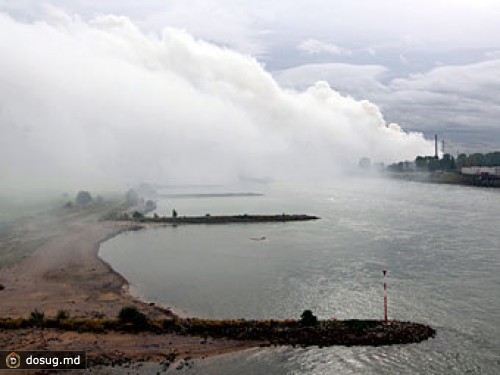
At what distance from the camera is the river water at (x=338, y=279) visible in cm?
1312

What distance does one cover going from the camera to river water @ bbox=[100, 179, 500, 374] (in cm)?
1312

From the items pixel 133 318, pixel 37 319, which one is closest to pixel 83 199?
pixel 37 319

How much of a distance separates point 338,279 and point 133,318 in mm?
9820

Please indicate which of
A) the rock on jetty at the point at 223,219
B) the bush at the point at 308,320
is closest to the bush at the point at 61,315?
the bush at the point at 308,320

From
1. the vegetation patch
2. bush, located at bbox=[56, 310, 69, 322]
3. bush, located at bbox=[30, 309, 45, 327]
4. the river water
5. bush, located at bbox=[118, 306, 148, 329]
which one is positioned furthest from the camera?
bush, located at bbox=[56, 310, 69, 322]

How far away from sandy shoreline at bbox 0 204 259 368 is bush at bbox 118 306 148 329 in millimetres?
421

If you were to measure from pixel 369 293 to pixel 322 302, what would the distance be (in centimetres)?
227

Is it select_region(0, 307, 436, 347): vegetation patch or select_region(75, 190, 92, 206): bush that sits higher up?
select_region(75, 190, 92, 206): bush

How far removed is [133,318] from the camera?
15211 mm

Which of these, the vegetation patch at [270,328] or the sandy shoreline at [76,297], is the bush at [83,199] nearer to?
the sandy shoreline at [76,297]

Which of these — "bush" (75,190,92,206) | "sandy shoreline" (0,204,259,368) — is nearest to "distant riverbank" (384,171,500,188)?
"bush" (75,190,92,206)

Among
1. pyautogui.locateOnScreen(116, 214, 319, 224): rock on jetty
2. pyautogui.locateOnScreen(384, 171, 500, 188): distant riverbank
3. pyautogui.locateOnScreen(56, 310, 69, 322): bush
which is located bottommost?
pyautogui.locateOnScreen(56, 310, 69, 322): bush

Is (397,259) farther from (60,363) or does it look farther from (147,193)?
(147,193)

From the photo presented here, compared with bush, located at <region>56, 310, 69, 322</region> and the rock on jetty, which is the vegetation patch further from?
the rock on jetty
